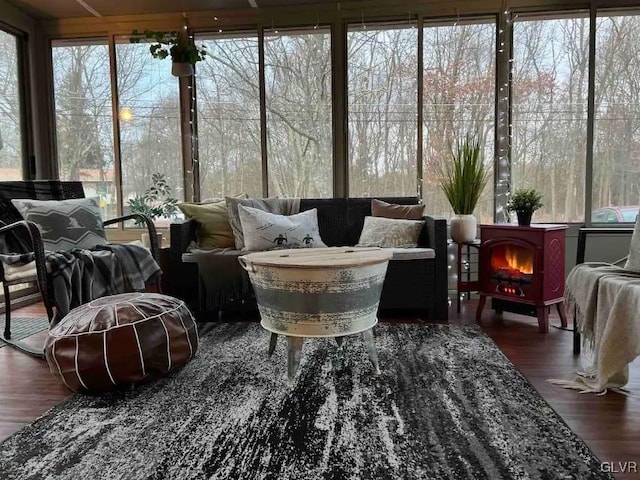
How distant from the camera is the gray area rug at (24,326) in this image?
3.11 metres

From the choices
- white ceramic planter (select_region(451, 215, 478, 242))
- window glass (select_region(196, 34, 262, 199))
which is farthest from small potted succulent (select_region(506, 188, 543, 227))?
window glass (select_region(196, 34, 262, 199))

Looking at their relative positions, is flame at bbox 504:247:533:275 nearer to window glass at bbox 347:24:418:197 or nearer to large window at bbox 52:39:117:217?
window glass at bbox 347:24:418:197

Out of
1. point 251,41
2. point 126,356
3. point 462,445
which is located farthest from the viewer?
point 251,41

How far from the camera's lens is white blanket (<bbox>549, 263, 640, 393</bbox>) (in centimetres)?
199

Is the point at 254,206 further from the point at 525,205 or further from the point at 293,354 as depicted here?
the point at 525,205

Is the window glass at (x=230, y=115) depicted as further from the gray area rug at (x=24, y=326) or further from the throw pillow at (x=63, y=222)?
the gray area rug at (x=24, y=326)

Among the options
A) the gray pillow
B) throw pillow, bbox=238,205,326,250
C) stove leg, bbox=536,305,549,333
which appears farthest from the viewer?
the gray pillow

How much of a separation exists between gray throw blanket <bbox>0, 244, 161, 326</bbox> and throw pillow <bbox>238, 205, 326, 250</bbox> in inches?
27.1

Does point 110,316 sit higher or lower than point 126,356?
higher

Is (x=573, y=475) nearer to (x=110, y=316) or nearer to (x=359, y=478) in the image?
(x=359, y=478)

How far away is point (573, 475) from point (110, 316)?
1.86 metres

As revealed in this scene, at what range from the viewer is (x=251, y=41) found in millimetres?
4434

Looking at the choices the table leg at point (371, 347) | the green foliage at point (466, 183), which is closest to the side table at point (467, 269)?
the green foliage at point (466, 183)

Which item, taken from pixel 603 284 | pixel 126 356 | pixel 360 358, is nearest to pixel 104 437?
pixel 126 356
